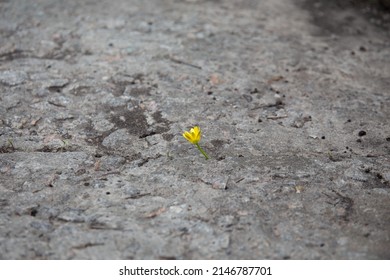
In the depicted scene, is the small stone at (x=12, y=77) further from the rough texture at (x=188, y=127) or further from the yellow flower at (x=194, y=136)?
the yellow flower at (x=194, y=136)

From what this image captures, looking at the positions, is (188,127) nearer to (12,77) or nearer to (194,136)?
(194,136)

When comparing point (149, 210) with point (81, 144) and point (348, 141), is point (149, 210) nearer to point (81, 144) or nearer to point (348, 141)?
point (81, 144)

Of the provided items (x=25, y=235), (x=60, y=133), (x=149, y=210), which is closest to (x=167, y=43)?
(x=60, y=133)

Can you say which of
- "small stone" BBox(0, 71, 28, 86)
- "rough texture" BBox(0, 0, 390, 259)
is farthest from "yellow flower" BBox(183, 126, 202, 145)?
"small stone" BBox(0, 71, 28, 86)

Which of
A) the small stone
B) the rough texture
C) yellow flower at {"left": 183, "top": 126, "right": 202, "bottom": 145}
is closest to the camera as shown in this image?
the rough texture

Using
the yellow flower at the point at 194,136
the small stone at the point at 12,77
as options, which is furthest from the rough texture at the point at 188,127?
the yellow flower at the point at 194,136

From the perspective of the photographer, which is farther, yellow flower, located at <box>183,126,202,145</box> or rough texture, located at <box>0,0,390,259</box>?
yellow flower, located at <box>183,126,202,145</box>

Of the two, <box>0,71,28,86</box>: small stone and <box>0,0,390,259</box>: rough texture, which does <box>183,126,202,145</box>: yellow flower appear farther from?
<box>0,71,28,86</box>: small stone
